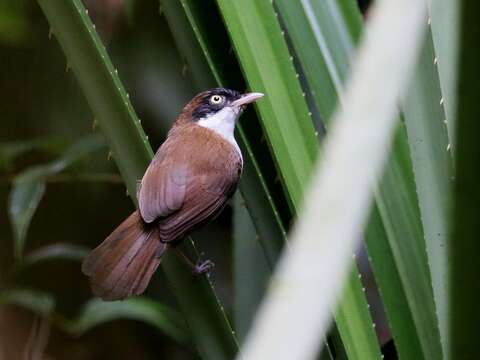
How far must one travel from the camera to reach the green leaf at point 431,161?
1.17m

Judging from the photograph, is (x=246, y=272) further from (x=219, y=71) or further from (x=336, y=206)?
(x=336, y=206)

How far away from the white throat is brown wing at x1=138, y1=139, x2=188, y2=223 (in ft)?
1.64

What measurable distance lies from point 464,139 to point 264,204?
88 cm

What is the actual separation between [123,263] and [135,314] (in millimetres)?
948

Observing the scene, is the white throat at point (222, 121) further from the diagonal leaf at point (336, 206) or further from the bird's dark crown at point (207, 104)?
the diagonal leaf at point (336, 206)

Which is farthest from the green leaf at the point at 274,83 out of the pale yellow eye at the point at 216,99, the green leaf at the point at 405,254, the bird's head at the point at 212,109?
the pale yellow eye at the point at 216,99

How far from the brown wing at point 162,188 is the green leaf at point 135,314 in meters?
0.67

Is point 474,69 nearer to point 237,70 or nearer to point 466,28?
point 466,28

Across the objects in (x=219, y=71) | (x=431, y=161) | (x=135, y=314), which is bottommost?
(x=135, y=314)

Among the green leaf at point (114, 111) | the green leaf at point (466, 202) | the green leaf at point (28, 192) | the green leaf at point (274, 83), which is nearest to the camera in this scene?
the green leaf at point (466, 202)

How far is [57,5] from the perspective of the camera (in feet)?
4.73

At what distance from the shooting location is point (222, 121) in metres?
3.29

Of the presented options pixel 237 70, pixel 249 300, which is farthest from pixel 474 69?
pixel 249 300

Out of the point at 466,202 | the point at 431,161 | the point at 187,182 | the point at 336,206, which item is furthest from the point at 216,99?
the point at 336,206
